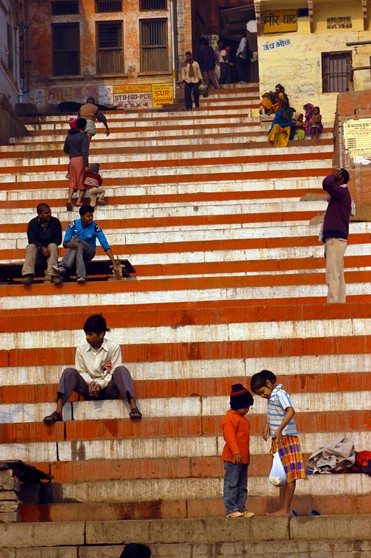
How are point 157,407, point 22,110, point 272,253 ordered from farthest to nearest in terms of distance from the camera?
point 22,110
point 272,253
point 157,407

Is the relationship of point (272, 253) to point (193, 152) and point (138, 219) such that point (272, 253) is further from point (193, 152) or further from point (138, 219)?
point (193, 152)

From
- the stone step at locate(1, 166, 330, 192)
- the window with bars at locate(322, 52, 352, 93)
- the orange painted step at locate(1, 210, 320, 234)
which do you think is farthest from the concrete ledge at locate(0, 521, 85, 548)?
the window with bars at locate(322, 52, 352, 93)

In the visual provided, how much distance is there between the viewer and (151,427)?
13.3 meters

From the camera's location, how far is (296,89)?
94.2ft

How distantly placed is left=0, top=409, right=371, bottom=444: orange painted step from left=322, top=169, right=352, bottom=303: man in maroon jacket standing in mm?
2607

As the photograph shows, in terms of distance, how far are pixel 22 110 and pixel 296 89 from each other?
15.9 ft

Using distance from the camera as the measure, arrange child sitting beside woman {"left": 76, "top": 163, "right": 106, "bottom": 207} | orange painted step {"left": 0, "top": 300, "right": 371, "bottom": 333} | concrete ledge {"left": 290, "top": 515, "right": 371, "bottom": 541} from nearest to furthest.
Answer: concrete ledge {"left": 290, "top": 515, "right": 371, "bottom": 541}
orange painted step {"left": 0, "top": 300, "right": 371, "bottom": 333}
child sitting beside woman {"left": 76, "top": 163, "right": 106, "bottom": 207}

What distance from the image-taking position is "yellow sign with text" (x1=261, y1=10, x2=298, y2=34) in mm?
29141

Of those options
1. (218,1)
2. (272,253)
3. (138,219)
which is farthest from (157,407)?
(218,1)

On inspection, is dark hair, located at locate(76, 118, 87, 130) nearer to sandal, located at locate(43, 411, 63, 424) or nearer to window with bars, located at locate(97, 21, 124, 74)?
sandal, located at locate(43, 411, 63, 424)

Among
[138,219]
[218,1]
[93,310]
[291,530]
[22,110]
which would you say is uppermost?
[218,1]

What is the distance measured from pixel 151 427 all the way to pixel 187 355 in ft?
4.42

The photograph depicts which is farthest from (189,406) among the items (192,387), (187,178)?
(187,178)

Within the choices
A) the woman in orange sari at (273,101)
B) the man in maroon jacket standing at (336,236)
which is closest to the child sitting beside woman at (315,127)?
the woman in orange sari at (273,101)
